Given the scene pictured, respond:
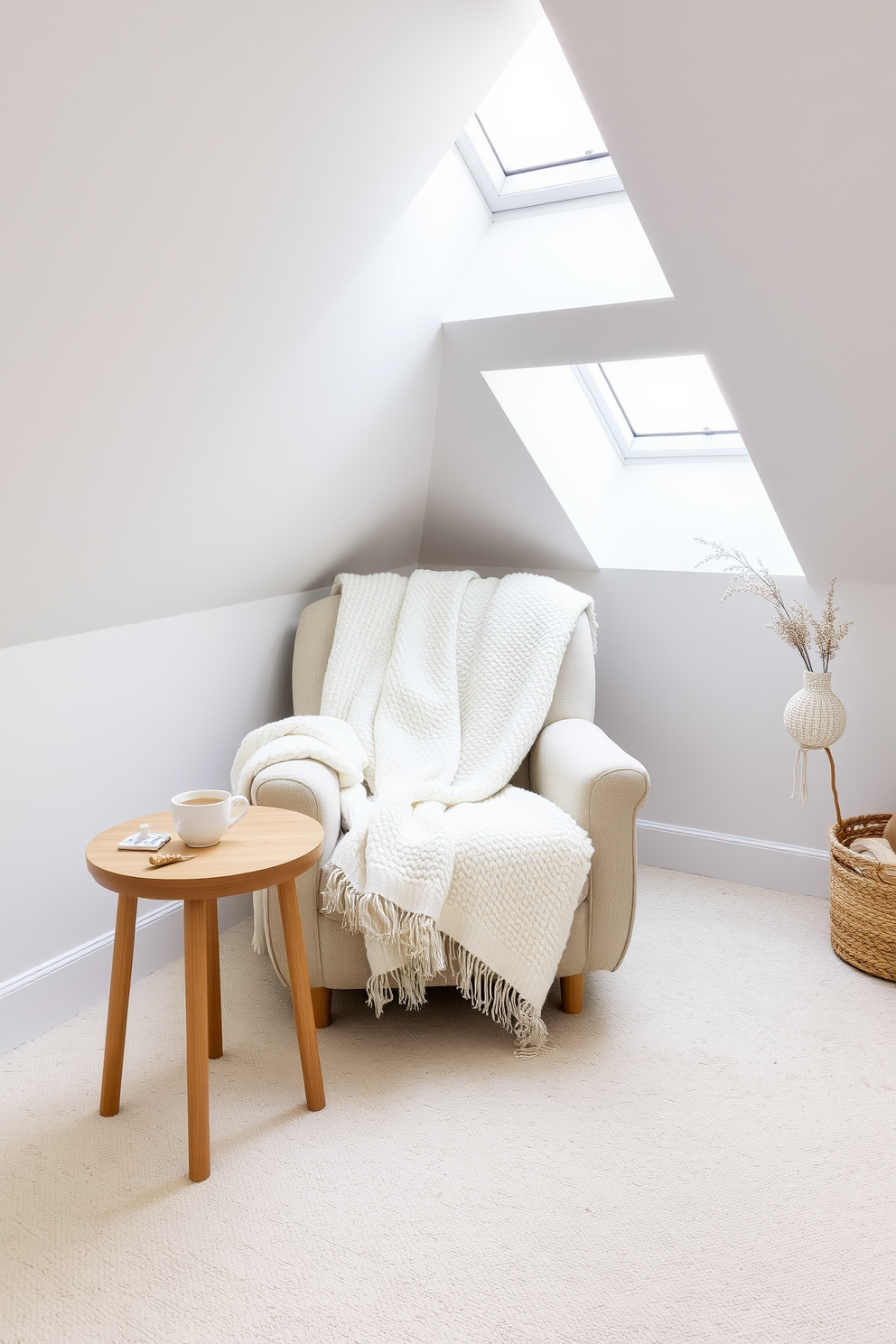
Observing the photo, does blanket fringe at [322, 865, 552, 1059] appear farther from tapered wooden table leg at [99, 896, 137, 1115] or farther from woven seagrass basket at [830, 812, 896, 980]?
woven seagrass basket at [830, 812, 896, 980]

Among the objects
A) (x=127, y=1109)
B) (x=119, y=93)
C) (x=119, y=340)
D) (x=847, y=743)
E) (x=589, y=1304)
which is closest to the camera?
(x=119, y=93)

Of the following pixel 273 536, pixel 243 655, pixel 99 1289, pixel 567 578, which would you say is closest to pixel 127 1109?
pixel 99 1289

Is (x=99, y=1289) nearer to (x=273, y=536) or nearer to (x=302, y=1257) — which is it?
(x=302, y=1257)

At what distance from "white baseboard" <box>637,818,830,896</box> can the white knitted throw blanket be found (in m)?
0.81

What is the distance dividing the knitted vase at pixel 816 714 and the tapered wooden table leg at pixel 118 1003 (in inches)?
65.2

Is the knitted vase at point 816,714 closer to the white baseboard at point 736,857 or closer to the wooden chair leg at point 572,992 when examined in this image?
the white baseboard at point 736,857

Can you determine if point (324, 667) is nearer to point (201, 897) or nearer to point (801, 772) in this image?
point (201, 897)

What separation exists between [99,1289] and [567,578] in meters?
2.24

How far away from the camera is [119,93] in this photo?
1225 mm

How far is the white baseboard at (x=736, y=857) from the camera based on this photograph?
2.78m

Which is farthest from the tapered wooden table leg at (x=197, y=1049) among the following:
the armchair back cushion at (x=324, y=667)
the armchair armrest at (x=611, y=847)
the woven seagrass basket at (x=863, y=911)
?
the woven seagrass basket at (x=863, y=911)

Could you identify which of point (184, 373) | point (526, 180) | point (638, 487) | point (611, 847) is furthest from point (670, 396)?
point (184, 373)

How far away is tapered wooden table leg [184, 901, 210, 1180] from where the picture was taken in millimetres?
1547

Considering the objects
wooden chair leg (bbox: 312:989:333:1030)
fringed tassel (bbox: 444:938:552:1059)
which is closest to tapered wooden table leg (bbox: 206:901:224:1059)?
wooden chair leg (bbox: 312:989:333:1030)
